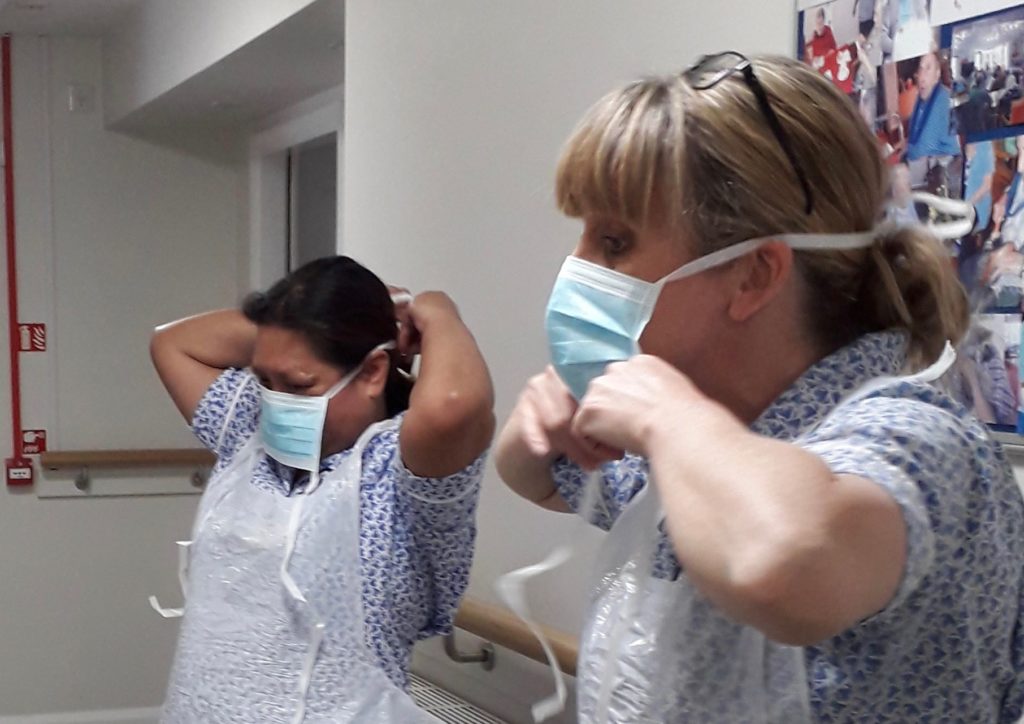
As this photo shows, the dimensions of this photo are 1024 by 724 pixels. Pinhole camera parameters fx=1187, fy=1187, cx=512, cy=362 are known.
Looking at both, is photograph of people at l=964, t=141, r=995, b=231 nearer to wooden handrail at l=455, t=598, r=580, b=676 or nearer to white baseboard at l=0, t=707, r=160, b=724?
wooden handrail at l=455, t=598, r=580, b=676

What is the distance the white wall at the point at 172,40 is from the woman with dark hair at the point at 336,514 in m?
1.16

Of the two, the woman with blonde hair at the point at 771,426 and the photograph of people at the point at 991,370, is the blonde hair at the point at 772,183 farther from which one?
the photograph of people at the point at 991,370

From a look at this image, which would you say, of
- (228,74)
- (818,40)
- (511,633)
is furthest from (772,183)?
(228,74)

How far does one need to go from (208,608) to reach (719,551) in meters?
1.00

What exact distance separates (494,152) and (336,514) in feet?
2.45

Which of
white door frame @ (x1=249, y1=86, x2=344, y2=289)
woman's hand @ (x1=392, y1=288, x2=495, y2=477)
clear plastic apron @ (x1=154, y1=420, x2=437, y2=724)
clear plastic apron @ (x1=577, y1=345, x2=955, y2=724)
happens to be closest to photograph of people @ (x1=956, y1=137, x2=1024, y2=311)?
clear plastic apron @ (x1=577, y1=345, x2=955, y2=724)

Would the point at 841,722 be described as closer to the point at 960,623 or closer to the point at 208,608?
the point at 960,623

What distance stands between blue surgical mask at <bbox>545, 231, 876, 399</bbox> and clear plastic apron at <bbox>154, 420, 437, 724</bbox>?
1.76 ft

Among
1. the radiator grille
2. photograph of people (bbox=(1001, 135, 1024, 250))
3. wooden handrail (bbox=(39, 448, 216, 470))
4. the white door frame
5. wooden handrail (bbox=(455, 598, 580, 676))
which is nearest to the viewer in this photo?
photograph of people (bbox=(1001, 135, 1024, 250))

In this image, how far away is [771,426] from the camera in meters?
0.81

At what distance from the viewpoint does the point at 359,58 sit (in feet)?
7.59

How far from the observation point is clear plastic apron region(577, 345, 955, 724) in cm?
75

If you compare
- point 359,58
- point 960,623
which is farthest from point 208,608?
point 359,58

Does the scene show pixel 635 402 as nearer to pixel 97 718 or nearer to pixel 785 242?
pixel 785 242
